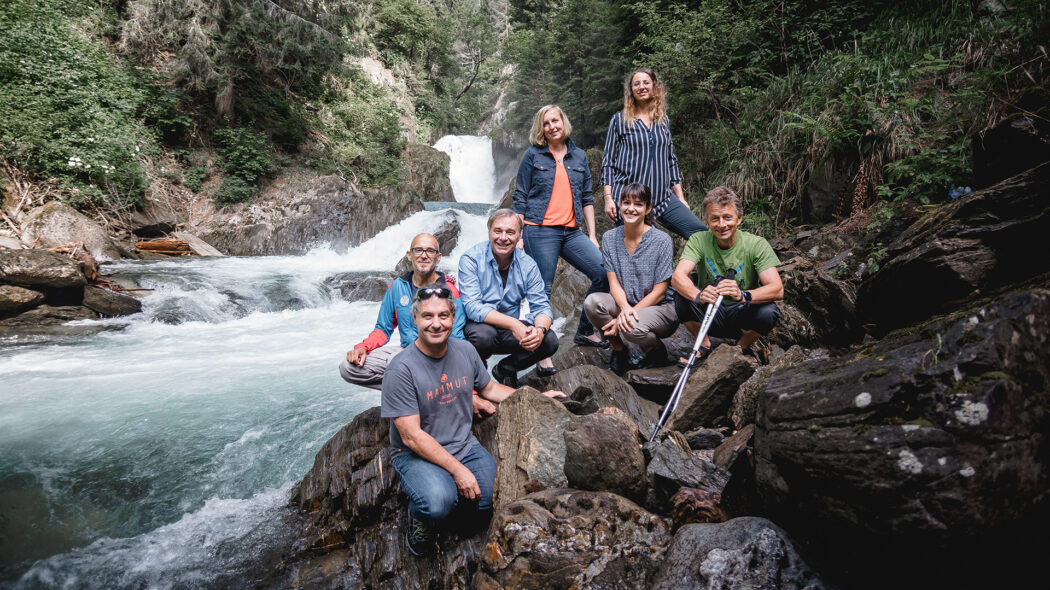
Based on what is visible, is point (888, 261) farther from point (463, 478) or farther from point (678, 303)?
point (463, 478)

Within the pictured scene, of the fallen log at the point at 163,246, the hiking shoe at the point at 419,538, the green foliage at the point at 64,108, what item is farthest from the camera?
the fallen log at the point at 163,246

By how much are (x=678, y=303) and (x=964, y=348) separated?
2601 millimetres

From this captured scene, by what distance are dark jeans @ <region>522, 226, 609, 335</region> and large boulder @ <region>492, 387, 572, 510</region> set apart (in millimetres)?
1308

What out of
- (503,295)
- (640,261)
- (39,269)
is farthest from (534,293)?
(39,269)

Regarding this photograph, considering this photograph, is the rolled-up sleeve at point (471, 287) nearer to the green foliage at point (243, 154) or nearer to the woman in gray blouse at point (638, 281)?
the woman in gray blouse at point (638, 281)

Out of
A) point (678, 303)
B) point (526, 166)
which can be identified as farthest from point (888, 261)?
point (526, 166)

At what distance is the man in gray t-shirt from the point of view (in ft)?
8.27

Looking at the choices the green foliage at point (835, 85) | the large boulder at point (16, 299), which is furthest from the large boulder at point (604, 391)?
the large boulder at point (16, 299)

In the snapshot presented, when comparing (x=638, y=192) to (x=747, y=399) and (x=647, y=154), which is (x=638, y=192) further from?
(x=747, y=399)

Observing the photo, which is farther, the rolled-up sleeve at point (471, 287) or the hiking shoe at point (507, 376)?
the hiking shoe at point (507, 376)

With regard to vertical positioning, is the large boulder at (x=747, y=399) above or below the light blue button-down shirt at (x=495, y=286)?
below

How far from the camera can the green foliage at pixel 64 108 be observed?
31.5 ft

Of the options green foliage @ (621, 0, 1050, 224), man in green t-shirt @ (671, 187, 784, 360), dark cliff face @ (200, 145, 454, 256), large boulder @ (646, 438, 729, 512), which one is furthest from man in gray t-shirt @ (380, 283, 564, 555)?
dark cliff face @ (200, 145, 454, 256)

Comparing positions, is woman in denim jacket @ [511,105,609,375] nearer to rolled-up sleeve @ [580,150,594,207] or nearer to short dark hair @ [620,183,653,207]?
rolled-up sleeve @ [580,150,594,207]
